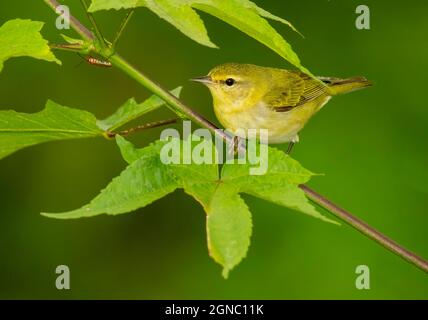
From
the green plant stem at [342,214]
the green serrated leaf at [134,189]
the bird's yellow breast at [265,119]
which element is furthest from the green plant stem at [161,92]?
the bird's yellow breast at [265,119]

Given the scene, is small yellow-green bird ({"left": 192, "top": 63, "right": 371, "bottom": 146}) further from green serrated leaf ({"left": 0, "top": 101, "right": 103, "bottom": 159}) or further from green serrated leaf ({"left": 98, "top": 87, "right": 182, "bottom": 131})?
green serrated leaf ({"left": 0, "top": 101, "right": 103, "bottom": 159})

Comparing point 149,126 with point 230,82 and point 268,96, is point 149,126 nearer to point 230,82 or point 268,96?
point 230,82

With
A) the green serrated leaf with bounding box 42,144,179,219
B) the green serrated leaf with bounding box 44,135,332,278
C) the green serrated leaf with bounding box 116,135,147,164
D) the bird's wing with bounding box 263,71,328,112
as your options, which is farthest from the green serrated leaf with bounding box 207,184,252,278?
the bird's wing with bounding box 263,71,328,112

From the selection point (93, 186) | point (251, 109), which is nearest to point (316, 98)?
point (251, 109)

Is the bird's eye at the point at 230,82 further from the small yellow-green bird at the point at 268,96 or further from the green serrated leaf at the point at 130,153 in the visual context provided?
the green serrated leaf at the point at 130,153

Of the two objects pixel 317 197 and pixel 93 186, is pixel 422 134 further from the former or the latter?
pixel 317 197

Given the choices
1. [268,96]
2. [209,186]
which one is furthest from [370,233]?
[268,96]
